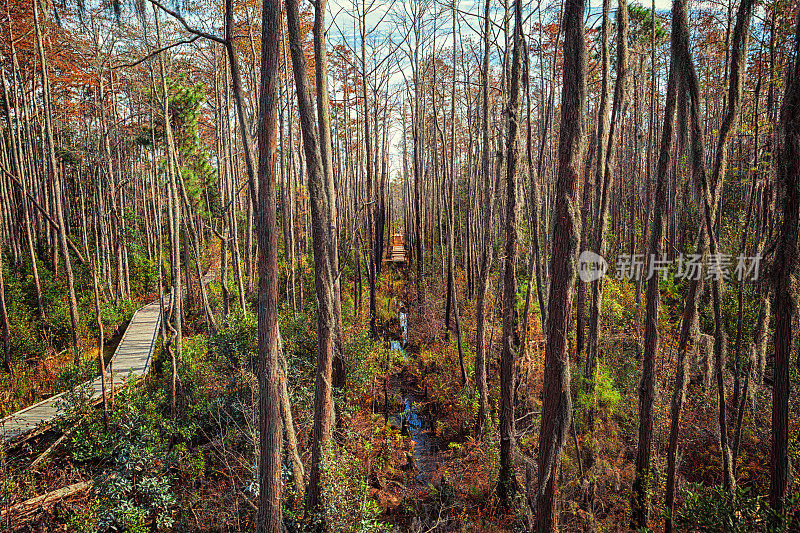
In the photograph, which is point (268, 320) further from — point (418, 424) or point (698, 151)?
point (418, 424)

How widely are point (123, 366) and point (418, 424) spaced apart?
7.25 m

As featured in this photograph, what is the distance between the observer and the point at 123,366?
9500 mm

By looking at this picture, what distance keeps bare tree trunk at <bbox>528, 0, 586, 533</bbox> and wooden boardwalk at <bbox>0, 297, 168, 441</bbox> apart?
7.26m

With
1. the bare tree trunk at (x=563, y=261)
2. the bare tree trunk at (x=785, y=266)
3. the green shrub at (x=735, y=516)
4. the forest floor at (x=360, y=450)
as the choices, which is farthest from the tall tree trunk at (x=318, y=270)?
the bare tree trunk at (x=785, y=266)

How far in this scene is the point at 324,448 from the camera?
5.20 metres

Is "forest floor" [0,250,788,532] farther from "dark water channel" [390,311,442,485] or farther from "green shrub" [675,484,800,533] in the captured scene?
"green shrub" [675,484,800,533]

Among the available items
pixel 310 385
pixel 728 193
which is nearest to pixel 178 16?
pixel 310 385

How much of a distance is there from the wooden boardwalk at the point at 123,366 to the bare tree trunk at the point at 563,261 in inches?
286

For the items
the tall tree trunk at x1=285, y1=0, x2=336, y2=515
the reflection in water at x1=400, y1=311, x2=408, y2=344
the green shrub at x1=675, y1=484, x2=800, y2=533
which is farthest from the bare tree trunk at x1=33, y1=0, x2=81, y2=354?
the reflection in water at x1=400, y1=311, x2=408, y2=344

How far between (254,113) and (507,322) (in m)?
9.70

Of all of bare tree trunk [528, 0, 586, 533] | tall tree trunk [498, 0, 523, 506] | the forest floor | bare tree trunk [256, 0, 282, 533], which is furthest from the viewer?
tall tree trunk [498, 0, 523, 506]

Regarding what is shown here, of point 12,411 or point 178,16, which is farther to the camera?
point 12,411

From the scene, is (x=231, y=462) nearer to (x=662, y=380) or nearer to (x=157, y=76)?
(x=662, y=380)

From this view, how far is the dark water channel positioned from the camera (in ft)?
25.3
